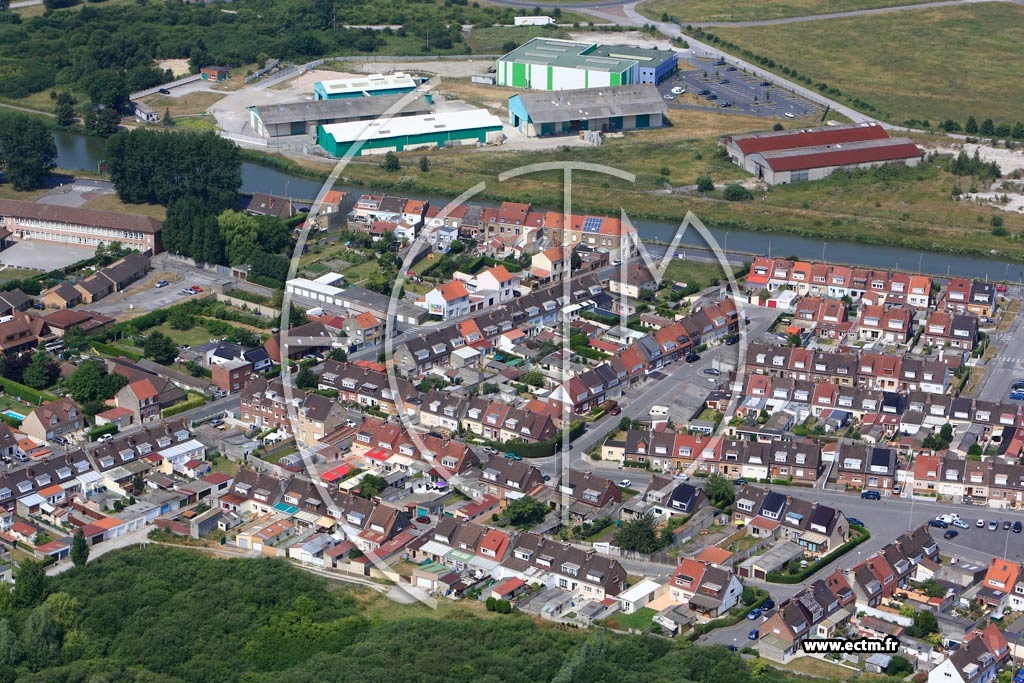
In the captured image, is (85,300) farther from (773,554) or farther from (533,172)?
(773,554)

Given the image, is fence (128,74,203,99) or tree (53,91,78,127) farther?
fence (128,74,203,99)

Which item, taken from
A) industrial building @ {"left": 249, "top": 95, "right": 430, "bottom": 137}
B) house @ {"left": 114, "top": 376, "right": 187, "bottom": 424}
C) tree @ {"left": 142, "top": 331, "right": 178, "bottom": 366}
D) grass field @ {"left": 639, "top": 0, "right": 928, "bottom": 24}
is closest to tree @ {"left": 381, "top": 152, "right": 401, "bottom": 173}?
industrial building @ {"left": 249, "top": 95, "right": 430, "bottom": 137}

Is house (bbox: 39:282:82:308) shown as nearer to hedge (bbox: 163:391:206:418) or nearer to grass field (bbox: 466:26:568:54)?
hedge (bbox: 163:391:206:418)

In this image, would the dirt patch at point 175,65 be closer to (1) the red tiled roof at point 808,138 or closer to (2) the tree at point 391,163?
(2) the tree at point 391,163

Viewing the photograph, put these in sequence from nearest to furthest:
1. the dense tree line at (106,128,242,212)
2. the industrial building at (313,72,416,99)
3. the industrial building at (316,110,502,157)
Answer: the dense tree line at (106,128,242,212) < the industrial building at (316,110,502,157) < the industrial building at (313,72,416,99)

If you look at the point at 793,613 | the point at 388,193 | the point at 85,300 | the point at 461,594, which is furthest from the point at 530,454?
the point at 388,193

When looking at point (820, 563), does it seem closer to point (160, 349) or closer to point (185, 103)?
point (160, 349)

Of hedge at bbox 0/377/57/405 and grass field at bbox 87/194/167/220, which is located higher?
grass field at bbox 87/194/167/220
